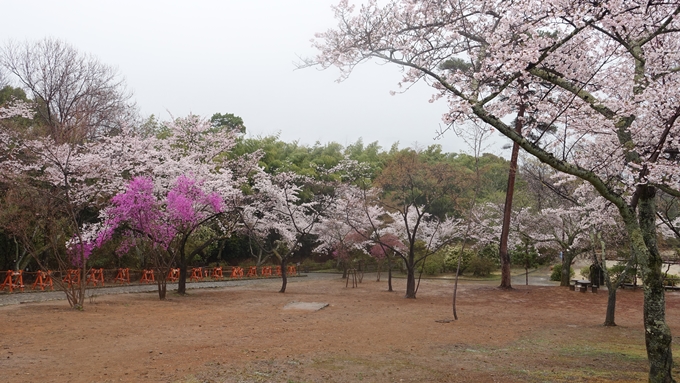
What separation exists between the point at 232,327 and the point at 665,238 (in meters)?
17.7

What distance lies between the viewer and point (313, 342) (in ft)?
25.3

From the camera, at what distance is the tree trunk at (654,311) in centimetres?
476

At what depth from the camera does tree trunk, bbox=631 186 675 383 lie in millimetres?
4762

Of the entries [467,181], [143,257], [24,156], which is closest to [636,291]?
[467,181]

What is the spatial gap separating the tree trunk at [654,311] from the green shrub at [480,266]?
2242cm

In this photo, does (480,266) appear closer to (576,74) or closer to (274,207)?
(274,207)

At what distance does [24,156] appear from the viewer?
16094mm

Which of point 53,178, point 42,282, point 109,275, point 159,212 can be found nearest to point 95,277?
point 109,275

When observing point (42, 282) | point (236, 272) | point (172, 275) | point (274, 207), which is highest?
point (274, 207)

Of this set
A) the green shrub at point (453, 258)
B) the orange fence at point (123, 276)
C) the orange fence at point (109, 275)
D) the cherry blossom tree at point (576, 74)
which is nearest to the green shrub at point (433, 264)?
the green shrub at point (453, 258)

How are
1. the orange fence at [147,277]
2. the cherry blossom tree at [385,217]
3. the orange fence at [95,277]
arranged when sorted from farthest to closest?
the orange fence at [147,277]
the cherry blossom tree at [385,217]
the orange fence at [95,277]

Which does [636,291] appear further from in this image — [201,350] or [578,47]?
[201,350]

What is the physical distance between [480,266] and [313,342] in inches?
826

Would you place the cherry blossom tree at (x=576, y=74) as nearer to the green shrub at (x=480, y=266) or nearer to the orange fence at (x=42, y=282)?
the orange fence at (x=42, y=282)
